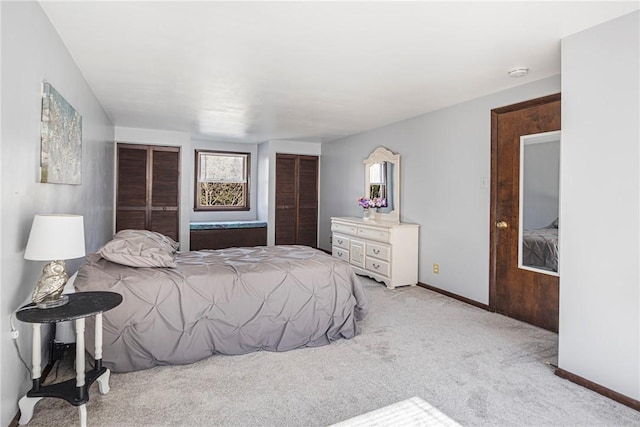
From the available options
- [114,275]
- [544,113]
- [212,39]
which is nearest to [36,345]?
[114,275]

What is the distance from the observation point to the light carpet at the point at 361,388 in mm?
1989

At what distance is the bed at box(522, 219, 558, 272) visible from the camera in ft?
10.9

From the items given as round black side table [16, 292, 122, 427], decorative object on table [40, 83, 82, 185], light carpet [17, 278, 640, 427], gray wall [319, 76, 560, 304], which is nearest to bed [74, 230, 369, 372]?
light carpet [17, 278, 640, 427]

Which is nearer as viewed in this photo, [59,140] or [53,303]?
[53,303]

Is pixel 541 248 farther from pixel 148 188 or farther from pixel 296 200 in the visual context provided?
pixel 148 188

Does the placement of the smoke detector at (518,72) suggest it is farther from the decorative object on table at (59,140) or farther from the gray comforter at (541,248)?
the decorative object on table at (59,140)

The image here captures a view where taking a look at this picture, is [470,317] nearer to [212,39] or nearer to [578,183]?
[578,183]

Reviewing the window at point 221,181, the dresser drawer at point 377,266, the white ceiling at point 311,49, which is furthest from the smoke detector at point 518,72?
the window at point 221,181

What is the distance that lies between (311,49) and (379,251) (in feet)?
Result: 9.48

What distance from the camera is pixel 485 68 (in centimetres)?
312

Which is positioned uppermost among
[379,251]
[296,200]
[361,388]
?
[296,200]

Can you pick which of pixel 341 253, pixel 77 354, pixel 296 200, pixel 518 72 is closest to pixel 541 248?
pixel 518 72

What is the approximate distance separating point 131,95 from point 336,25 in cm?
272

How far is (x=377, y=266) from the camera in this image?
16.2 ft
